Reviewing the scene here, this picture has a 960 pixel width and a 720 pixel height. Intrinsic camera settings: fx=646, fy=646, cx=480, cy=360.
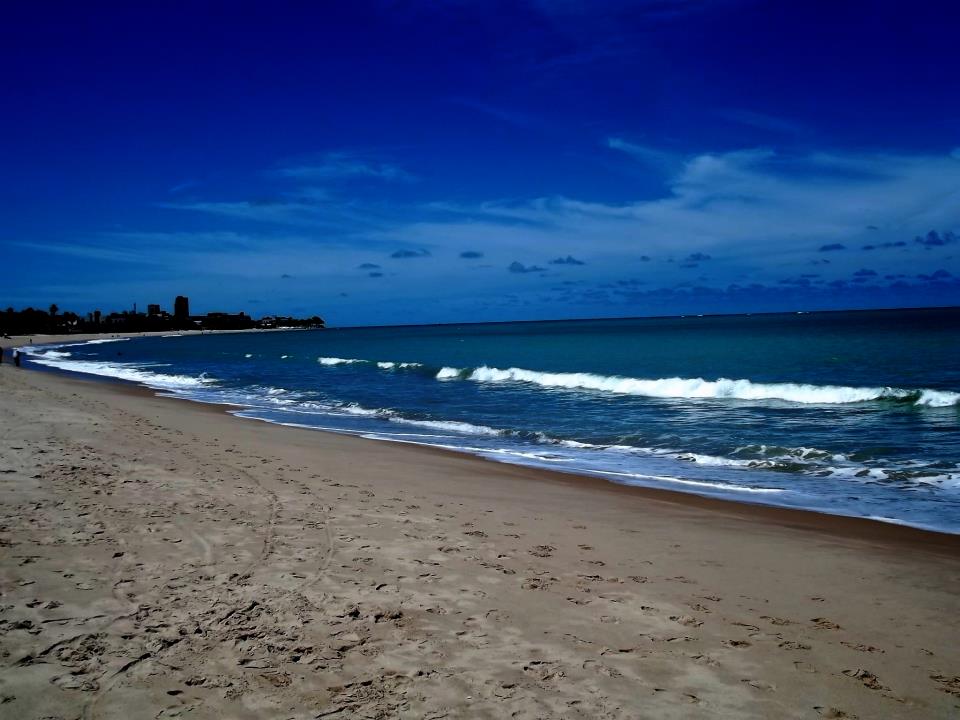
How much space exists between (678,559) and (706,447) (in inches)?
303

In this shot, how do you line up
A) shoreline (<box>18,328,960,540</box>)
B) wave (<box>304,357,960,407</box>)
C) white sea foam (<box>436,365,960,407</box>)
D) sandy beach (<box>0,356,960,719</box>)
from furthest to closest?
white sea foam (<box>436,365,960,407</box>), wave (<box>304,357,960,407</box>), shoreline (<box>18,328,960,540</box>), sandy beach (<box>0,356,960,719</box>)

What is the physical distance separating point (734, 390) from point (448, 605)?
69.6 ft

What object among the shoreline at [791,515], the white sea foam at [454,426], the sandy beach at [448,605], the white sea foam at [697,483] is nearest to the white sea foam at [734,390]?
the white sea foam at [454,426]

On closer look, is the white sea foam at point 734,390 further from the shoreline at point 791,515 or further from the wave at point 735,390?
the shoreline at point 791,515

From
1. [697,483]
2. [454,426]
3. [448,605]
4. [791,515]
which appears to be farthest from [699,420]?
[448,605]

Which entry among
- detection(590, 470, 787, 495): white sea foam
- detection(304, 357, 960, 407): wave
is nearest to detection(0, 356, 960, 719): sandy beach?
detection(590, 470, 787, 495): white sea foam

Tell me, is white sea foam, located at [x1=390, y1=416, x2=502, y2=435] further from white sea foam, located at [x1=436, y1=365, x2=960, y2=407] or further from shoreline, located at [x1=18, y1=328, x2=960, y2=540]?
white sea foam, located at [x1=436, y1=365, x2=960, y2=407]

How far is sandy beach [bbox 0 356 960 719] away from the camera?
12.4 feet

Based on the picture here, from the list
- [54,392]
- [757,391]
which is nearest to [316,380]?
[54,392]

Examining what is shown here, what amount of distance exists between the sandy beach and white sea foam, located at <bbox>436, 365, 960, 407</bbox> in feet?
47.1

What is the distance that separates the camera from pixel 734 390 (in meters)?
23.9

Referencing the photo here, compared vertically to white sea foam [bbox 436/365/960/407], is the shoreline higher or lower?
lower

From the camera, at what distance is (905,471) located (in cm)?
1085

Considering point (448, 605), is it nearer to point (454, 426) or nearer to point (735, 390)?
point (454, 426)
